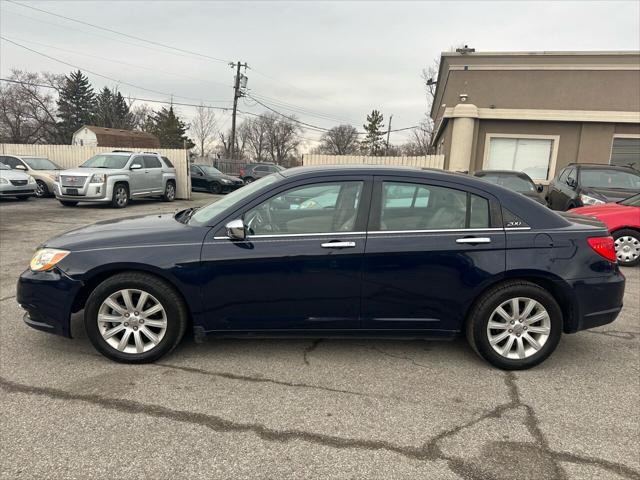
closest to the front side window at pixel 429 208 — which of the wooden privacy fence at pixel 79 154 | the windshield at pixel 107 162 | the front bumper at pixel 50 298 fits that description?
the front bumper at pixel 50 298

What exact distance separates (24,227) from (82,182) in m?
3.38

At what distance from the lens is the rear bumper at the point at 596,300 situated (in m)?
3.30

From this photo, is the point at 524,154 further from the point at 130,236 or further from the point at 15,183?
the point at 15,183

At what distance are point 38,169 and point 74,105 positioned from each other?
182 ft

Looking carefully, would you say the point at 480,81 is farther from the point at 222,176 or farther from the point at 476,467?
the point at 476,467

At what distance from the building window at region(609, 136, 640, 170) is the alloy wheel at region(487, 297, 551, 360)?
44.8ft

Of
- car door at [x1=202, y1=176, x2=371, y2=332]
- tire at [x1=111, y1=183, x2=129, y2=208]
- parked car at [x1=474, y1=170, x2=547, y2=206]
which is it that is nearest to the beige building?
parked car at [x1=474, y1=170, x2=547, y2=206]

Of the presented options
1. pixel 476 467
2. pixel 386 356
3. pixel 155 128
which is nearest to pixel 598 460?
pixel 476 467

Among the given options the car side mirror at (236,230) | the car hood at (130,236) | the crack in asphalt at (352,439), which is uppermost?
the car side mirror at (236,230)

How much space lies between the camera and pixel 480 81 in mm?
14477

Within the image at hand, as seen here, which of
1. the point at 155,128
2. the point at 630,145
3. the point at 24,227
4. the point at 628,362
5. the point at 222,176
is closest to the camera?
the point at 628,362

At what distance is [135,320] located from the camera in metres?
3.26

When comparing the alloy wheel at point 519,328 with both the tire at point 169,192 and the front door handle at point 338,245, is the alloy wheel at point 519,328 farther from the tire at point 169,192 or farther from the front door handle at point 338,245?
the tire at point 169,192

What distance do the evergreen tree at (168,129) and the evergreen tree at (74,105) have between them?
8659mm
